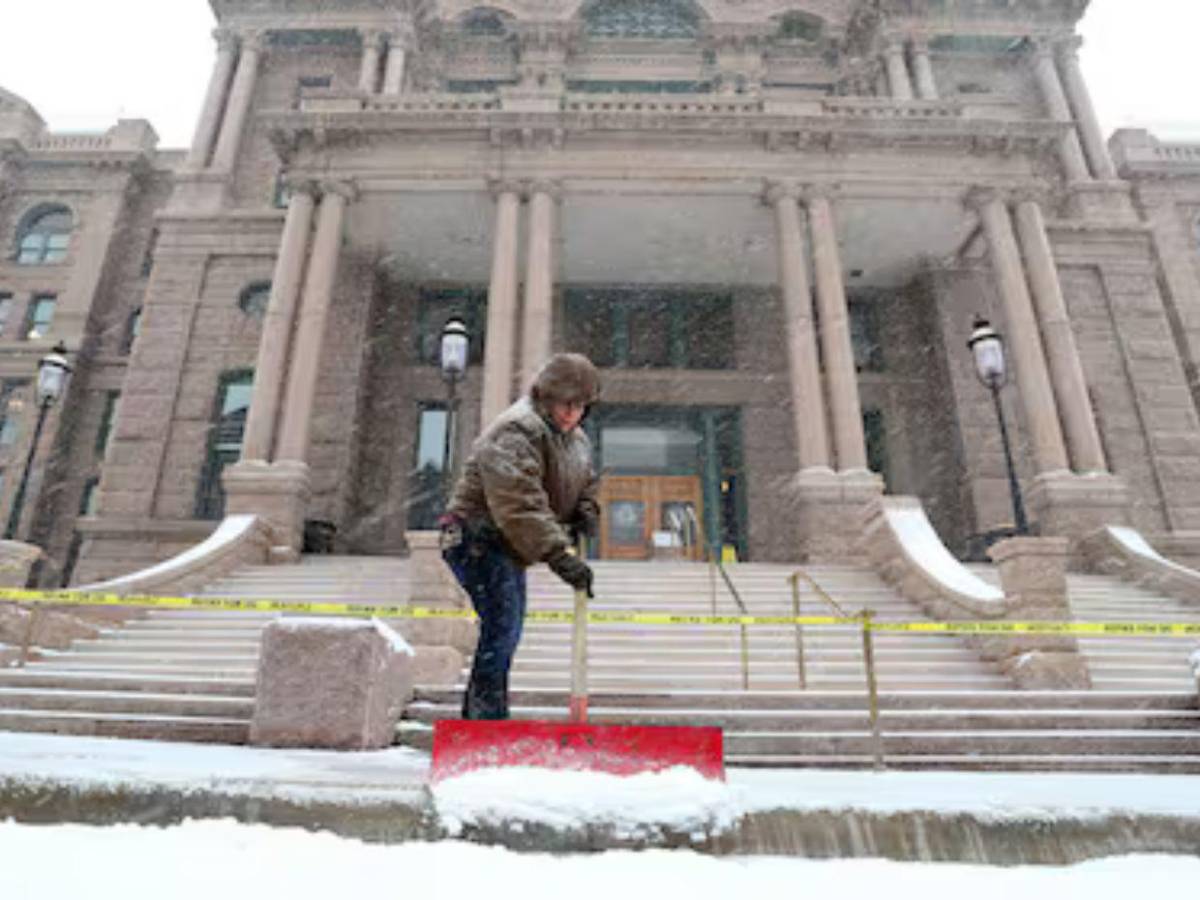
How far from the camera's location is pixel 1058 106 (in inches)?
908

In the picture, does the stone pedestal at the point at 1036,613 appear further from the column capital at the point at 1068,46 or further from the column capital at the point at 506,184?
the column capital at the point at 1068,46

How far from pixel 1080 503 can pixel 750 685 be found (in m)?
10.4

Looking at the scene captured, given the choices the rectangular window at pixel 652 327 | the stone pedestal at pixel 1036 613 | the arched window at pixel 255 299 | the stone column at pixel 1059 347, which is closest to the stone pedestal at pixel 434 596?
the stone pedestal at pixel 1036 613

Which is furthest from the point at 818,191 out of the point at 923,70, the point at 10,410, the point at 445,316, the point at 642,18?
the point at 10,410

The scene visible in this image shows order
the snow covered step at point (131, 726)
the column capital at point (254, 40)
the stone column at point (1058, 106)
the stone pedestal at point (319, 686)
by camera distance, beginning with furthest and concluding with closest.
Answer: the column capital at point (254, 40) → the stone column at point (1058, 106) → the snow covered step at point (131, 726) → the stone pedestal at point (319, 686)

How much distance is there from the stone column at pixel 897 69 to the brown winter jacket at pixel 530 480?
2400cm

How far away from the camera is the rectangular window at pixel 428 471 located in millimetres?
18641

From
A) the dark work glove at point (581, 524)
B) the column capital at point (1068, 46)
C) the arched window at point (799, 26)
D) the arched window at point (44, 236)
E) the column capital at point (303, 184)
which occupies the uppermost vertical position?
the arched window at point (799, 26)

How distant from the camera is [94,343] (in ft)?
86.4

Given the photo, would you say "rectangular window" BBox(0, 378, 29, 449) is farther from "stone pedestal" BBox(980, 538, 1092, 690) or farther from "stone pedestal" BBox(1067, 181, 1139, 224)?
"stone pedestal" BBox(1067, 181, 1139, 224)

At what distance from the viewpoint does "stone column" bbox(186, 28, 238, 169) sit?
2247 centimetres

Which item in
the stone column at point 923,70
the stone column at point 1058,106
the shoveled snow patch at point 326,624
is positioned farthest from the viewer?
the stone column at point 923,70

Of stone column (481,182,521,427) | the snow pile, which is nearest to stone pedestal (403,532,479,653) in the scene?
the snow pile

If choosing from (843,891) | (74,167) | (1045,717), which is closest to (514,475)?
(843,891)
